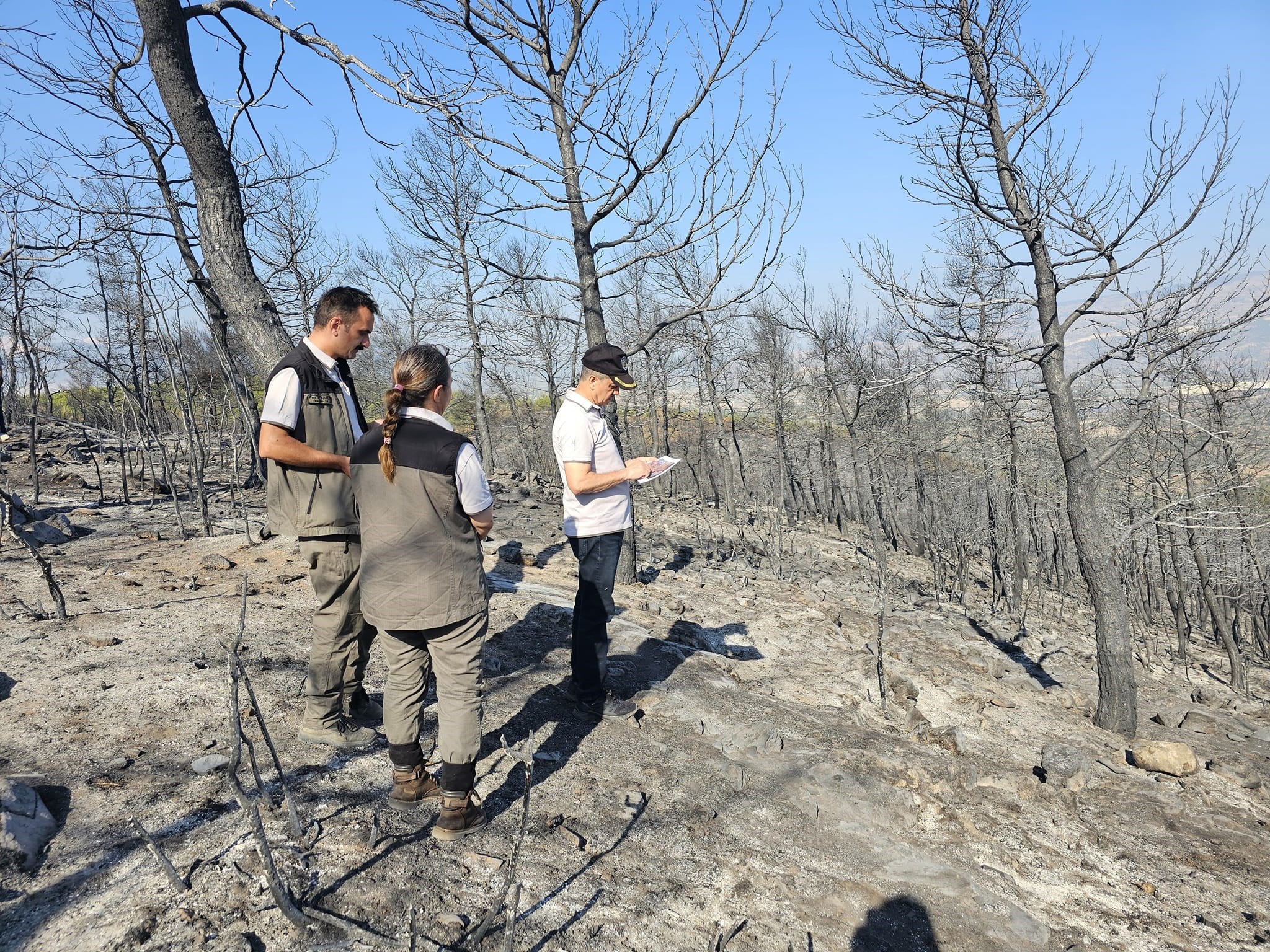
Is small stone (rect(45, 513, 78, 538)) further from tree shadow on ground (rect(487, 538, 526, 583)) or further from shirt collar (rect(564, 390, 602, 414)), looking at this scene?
shirt collar (rect(564, 390, 602, 414))

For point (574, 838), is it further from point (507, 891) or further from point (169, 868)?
point (169, 868)

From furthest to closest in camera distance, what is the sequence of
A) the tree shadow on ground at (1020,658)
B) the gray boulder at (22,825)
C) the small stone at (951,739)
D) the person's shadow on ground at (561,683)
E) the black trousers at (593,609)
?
the tree shadow on ground at (1020,658), the small stone at (951,739), the black trousers at (593,609), the person's shadow on ground at (561,683), the gray boulder at (22,825)

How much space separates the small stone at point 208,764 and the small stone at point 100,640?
162cm

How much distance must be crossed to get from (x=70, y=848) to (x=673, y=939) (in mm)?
2045

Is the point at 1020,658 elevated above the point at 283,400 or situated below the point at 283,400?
below

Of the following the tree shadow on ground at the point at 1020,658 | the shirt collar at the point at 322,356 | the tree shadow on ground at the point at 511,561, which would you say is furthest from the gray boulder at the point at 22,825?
the tree shadow on ground at the point at 1020,658

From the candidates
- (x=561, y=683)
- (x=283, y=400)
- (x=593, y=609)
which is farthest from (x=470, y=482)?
(x=561, y=683)

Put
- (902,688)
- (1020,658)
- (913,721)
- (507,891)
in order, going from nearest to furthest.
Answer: (507,891) → (913,721) → (902,688) → (1020,658)

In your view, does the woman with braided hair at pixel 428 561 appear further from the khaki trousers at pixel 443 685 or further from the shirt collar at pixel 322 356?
the shirt collar at pixel 322 356

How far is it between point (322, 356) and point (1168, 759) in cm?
595

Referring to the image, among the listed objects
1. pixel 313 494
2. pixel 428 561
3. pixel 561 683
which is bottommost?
pixel 561 683

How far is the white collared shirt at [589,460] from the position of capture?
3592 millimetres

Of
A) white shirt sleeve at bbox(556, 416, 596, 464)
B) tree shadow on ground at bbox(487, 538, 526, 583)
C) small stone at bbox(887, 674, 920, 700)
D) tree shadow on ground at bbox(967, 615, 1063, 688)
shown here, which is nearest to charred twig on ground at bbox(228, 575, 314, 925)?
white shirt sleeve at bbox(556, 416, 596, 464)

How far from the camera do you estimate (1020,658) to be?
9.08 meters
